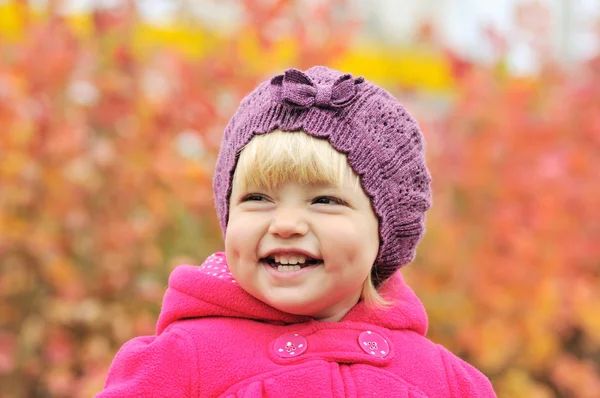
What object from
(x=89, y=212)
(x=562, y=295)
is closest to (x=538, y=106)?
(x=562, y=295)

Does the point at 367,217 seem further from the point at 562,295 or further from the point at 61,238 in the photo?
the point at 562,295

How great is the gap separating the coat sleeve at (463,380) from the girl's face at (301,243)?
0.37 metres

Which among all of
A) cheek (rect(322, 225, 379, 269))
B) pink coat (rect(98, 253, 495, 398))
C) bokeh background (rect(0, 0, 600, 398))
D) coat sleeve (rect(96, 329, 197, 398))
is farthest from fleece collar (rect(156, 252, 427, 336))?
bokeh background (rect(0, 0, 600, 398))

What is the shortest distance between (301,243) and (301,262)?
0.06 m

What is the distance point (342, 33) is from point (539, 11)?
1.57 meters

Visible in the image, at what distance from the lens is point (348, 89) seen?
2264 millimetres

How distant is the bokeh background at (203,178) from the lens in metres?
4.21

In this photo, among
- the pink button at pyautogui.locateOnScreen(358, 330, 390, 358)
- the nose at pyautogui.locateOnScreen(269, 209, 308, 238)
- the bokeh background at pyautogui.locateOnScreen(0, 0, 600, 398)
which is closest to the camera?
the nose at pyautogui.locateOnScreen(269, 209, 308, 238)

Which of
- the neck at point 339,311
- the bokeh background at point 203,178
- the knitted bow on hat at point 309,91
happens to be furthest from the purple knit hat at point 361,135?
the bokeh background at point 203,178

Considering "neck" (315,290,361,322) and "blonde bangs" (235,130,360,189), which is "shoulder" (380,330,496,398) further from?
"blonde bangs" (235,130,360,189)

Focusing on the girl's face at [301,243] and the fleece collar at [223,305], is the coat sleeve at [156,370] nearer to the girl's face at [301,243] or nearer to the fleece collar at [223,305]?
the fleece collar at [223,305]

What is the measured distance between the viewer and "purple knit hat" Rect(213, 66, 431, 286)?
2.22 metres

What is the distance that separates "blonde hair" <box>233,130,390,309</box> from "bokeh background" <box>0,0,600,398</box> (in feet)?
6.82

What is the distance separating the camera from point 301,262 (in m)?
2.21
